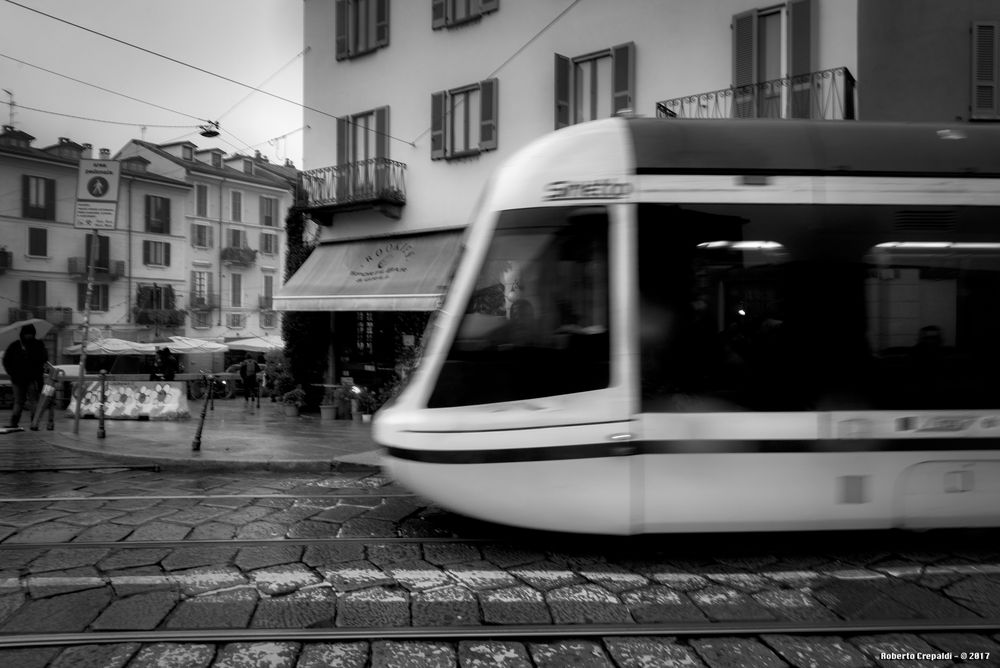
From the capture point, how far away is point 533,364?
4621 mm

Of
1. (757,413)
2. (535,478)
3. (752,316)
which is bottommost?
(535,478)

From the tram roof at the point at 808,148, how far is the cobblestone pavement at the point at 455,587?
8.40 feet

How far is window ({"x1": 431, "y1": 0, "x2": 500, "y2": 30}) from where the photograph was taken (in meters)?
14.9

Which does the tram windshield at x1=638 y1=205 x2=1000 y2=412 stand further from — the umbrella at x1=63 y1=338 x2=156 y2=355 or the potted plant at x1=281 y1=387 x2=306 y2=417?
the umbrella at x1=63 y1=338 x2=156 y2=355

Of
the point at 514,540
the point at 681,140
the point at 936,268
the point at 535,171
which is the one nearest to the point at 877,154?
the point at 936,268

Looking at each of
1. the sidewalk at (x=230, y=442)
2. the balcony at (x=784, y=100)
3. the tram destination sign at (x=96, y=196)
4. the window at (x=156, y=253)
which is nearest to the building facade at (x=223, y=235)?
the window at (x=156, y=253)

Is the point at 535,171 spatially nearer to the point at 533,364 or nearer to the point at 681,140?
the point at 681,140

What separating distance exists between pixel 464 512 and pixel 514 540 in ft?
1.58

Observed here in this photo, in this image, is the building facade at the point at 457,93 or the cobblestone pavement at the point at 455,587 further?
the building facade at the point at 457,93

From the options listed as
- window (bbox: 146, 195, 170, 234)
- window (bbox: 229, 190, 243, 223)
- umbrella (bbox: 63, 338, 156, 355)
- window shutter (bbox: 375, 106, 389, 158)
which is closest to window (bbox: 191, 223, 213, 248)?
window (bbox: 229, 190, 243, 223)

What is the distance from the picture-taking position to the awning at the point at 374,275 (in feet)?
47.3

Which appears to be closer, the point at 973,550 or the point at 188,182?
the point at 973,550

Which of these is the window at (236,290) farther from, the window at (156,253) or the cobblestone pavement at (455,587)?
the cobblestone pavement at (455,587)

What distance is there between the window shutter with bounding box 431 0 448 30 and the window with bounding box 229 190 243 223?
37.8 metres
